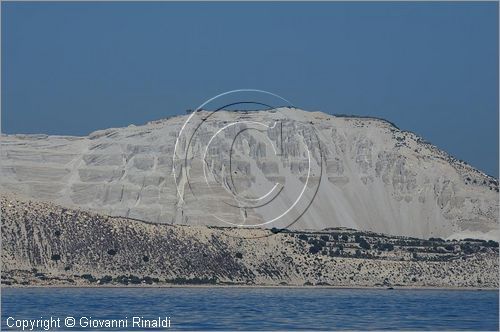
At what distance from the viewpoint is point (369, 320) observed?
252 feet

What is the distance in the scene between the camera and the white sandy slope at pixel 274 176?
152 metres

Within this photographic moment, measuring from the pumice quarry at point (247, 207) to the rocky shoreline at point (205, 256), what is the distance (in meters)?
0.16

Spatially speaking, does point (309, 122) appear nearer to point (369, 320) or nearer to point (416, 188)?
point (416, 188)

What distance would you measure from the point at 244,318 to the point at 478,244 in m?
77.3

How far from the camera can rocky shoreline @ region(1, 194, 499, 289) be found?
118 m

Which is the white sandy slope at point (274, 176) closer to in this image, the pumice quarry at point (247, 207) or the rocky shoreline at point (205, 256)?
the pumice quarry at point (247, 207)

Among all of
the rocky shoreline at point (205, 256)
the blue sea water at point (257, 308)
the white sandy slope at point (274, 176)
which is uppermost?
the white sandy slope at point (274, 176)

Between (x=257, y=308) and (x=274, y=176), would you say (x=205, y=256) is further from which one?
(x=257, y=308)

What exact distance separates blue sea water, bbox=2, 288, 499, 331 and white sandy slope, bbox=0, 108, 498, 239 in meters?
36.1

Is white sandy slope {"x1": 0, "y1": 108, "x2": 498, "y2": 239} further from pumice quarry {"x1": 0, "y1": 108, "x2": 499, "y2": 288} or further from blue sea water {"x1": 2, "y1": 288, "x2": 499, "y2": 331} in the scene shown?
blue sea water {"x1": 2, "y1": 288, "x2": 499, "y2": 331}

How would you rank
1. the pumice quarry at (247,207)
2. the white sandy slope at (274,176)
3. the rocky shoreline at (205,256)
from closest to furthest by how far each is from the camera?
the rocky shoreline at (205,256)
the pumice quarry at (247,207)
the white sandy slope at (274,176)

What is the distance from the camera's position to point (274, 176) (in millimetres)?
161000

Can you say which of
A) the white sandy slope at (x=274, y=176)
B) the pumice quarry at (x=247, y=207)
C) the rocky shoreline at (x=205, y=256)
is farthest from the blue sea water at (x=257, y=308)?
the white sandy slope at (x=274, y=176)

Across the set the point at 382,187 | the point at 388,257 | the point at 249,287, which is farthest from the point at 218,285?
the point at 382,187
